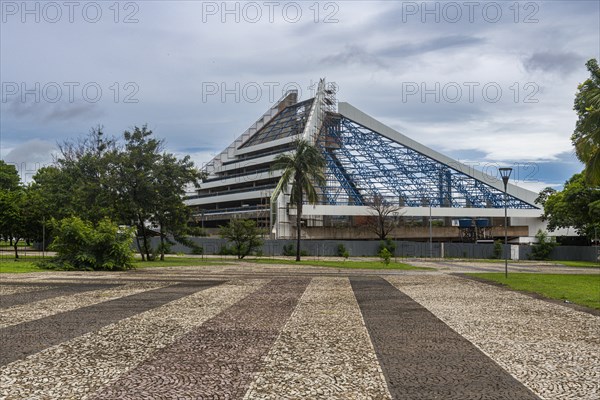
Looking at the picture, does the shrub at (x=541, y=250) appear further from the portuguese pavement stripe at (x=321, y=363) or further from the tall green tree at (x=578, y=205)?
the portuguese pavement stripe at (x=321, y=363)

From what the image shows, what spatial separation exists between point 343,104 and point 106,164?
2471 inches

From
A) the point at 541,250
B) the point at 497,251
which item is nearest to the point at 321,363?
the point at 497,251

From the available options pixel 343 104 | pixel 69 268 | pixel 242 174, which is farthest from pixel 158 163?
pixel 343 104

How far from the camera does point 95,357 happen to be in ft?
27.7

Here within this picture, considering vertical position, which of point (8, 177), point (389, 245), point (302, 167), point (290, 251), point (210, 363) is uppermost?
point (8, 177)

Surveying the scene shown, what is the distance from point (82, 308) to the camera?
14141mm

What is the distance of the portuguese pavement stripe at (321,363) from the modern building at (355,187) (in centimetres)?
6153

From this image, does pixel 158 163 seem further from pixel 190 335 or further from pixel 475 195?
pixel 475 195

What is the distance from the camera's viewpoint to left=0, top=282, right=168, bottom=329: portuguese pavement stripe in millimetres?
12444

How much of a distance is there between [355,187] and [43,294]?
71327 millimetres

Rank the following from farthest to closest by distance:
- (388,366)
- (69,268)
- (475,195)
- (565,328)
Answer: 1. (475,195)
2. (69,268)
3. (565,328)
4. (388,366)

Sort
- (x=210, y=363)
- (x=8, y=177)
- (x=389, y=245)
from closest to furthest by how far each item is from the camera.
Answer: (x=210, y=363) < (x=389, y=245) < (x=8, y=177)

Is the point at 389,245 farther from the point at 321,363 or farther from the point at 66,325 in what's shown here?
the point at 321,363

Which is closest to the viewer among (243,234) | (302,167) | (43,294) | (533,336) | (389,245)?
(533,336)
